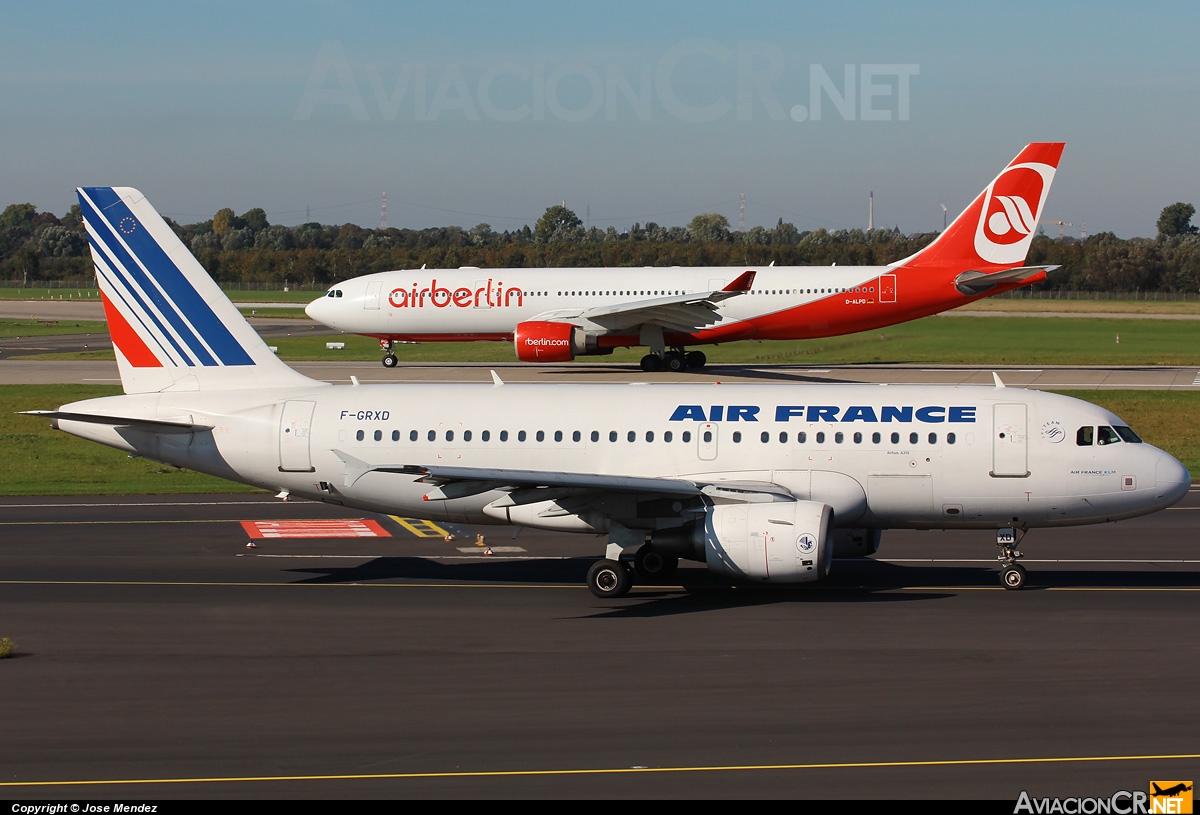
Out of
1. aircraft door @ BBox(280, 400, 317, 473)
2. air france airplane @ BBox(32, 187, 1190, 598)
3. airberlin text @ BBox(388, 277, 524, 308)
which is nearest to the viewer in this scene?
air france airplane @ BBox(32, 187, 1190, 598)

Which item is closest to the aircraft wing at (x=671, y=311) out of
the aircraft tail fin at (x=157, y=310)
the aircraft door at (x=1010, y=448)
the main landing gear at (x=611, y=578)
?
the aircraft tail fin at (x=157, y=310)

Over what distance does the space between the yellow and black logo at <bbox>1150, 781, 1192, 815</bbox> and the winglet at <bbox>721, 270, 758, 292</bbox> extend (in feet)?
144

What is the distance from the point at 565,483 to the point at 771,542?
11.9ft

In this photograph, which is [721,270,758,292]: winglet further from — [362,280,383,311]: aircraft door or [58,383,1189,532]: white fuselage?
[58,383,1189,532]: white fuselage

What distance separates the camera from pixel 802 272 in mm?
58906

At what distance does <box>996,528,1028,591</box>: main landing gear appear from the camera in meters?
22.5

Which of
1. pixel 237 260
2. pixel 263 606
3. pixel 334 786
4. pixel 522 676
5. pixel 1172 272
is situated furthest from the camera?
pixel 237 260

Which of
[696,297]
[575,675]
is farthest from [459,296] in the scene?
[575,675]

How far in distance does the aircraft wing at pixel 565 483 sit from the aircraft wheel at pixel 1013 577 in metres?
4.41

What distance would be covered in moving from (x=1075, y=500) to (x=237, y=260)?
178m

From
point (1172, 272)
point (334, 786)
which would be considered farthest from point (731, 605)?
point (1172, 272)

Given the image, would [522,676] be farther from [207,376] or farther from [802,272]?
[802,272]

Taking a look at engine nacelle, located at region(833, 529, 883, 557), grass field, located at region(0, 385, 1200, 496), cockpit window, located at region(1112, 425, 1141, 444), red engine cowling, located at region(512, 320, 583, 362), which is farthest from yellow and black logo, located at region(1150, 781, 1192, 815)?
red engine cowling, located at region(512, 320, 583, 362)

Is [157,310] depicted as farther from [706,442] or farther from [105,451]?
[105,451]
